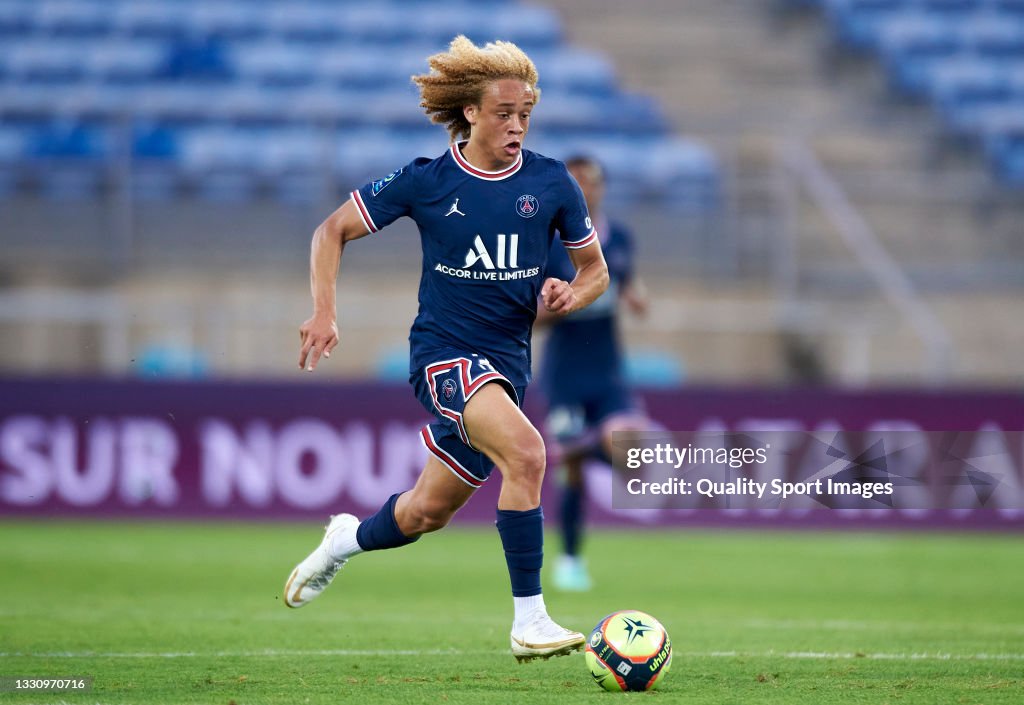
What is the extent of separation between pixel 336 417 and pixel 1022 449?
18.7 ft

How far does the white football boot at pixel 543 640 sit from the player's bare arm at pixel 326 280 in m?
1.22

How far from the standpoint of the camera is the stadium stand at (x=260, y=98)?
47.4ft

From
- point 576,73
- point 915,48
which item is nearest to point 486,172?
point 576,73

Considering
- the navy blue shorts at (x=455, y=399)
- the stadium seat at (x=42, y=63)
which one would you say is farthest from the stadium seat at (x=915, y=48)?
the navy blue shorts at (x=455, y=399)

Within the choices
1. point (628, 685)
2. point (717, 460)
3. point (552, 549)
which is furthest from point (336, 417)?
point (628, 685)

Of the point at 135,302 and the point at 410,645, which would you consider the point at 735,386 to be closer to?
the point at 135,302

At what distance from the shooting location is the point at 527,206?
235 inches

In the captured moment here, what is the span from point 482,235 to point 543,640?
4.97 feet

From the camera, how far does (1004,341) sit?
14.8 m

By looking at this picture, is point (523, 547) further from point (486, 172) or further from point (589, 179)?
point (589, 179)

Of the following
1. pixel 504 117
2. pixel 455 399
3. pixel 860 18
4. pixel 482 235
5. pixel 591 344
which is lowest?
pixel 591 344

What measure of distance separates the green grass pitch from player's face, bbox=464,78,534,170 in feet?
6.43

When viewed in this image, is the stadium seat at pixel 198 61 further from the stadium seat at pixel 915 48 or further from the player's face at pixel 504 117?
the player's face at pixel 504 117

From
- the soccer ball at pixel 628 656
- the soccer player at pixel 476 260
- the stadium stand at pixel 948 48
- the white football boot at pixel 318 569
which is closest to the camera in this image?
the soccer ball at pixel 628 656
